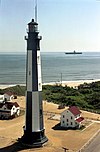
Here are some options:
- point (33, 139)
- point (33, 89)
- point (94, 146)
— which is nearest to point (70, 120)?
point (94, 146)

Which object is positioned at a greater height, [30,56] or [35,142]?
[30,56]

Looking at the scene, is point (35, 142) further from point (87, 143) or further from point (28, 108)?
point (87, 143)

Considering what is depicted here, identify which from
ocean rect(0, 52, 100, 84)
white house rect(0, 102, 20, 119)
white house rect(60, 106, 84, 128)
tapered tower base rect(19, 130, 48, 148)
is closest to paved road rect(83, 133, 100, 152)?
tapered tower base rect(19, 130, 48, 148)

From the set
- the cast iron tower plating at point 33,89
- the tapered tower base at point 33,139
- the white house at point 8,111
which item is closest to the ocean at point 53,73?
the white house at point 8,111

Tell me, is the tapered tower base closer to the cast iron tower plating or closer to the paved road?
the cast iron tower plating

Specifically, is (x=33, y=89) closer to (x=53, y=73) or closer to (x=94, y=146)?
(x=94, y=146)

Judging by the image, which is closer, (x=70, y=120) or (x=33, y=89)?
(x=33, y=89)

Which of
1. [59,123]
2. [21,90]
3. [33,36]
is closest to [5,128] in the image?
[59,123]

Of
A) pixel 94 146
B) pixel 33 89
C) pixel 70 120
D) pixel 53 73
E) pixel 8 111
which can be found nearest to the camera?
pixel 33 89
